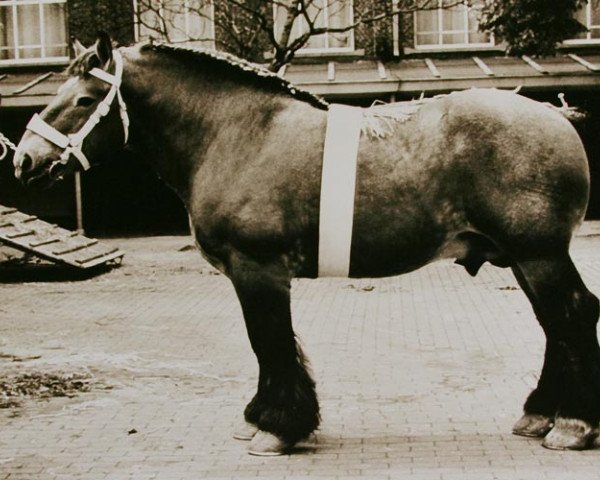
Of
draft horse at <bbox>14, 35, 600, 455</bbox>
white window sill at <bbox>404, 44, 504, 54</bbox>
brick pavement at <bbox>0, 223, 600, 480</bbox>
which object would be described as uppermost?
white window sill at <bbox>404, 44, 504, 54</bbox>

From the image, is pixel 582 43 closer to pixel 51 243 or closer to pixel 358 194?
pixel 51 243

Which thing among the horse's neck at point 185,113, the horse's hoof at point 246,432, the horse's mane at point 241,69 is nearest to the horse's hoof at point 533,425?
the horse's hoof at point 246,432

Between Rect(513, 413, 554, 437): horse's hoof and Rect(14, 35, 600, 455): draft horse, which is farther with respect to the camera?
Rect(513, 413, 554, 437): horse's hoof

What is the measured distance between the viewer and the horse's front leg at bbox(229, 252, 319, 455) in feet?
17.8

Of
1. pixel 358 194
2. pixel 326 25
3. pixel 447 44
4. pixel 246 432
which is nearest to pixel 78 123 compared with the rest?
pixel 358 194

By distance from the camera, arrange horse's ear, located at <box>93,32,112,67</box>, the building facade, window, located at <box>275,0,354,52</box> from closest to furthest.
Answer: horse's ear, located at <box>93,32,112,67</box>
the building facade
window, located at <box>275,0,354,52</box>

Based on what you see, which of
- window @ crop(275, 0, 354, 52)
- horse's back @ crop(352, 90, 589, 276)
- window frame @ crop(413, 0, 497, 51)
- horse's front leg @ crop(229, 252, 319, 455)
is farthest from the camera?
window frame @ crop(413, 0, 497, 51)

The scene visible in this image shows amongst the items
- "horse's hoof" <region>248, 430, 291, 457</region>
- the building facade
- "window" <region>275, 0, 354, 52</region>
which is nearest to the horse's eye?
"horse's hoof" <region>248, 430, 291, 457</region>

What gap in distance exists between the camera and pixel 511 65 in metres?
20.2

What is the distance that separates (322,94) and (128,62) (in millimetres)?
13525

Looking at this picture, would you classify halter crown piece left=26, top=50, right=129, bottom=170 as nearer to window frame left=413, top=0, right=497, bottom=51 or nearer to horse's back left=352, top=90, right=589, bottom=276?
horse's back left=352, top=90, right=589, bottom=276

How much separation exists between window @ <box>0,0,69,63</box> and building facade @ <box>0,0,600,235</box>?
2 centimetres

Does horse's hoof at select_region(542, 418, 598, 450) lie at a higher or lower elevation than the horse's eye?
lower

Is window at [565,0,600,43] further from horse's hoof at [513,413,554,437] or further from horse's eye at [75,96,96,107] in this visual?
horse's eye at [75,96,96,107]
